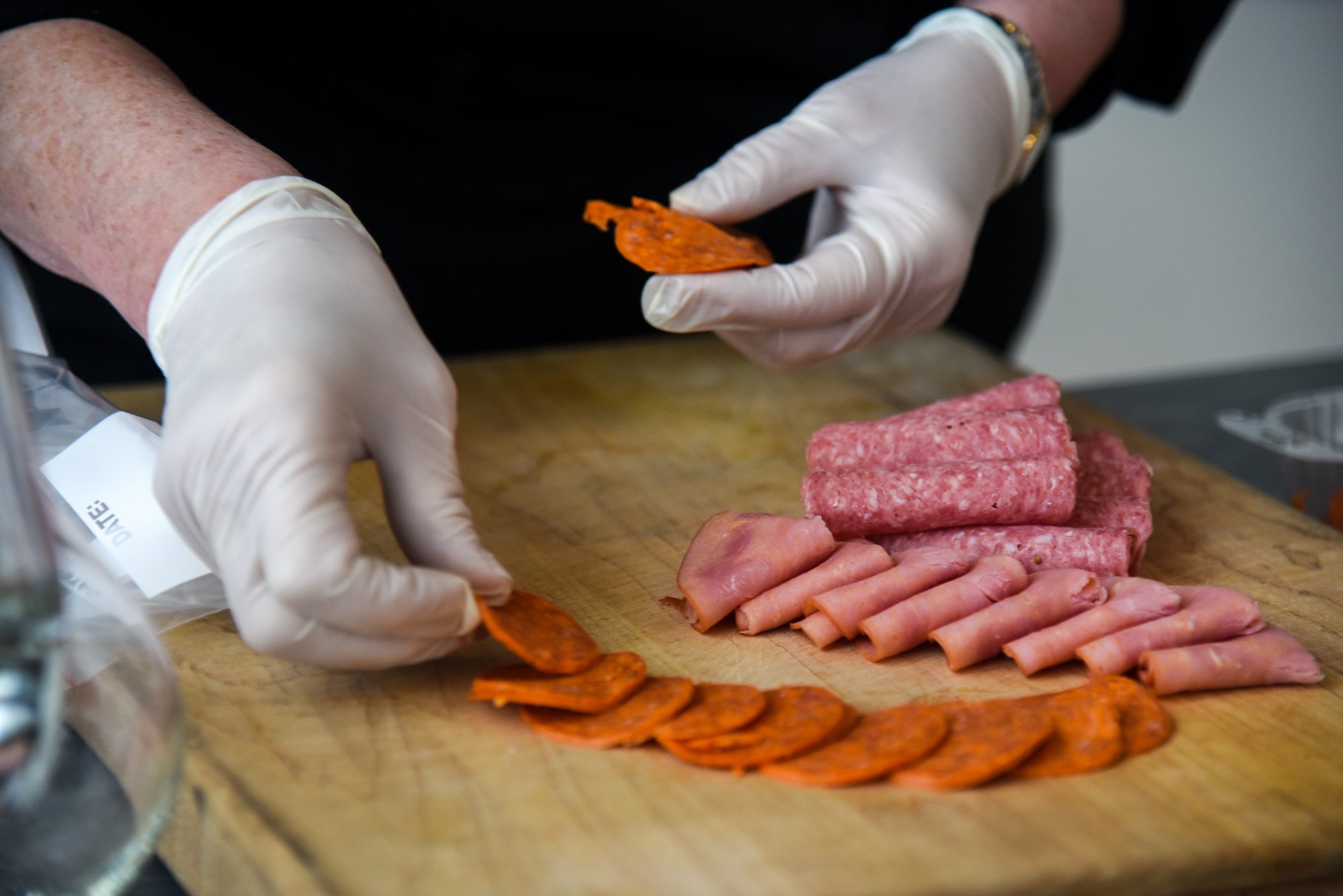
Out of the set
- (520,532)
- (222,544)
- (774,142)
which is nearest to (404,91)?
(774,142)

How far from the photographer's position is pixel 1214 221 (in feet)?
22.1

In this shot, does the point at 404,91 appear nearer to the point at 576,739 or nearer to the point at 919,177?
the point at 919,177

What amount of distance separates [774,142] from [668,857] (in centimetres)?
137

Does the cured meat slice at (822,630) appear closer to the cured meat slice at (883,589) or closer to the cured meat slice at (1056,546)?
the cured meat slice at (883,589)

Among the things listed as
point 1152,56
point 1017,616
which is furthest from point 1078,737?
point 1152,56

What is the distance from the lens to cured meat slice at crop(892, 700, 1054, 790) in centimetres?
137

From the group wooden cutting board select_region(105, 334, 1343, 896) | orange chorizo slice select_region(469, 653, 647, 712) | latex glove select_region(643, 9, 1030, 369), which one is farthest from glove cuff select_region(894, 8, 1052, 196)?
orange chorizo slice select_region(469, 653, 647, 712)

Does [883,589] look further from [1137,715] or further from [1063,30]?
[1063,30]

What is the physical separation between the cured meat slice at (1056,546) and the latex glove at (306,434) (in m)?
0.76

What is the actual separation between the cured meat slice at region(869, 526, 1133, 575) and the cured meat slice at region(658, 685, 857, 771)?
0.46 meters

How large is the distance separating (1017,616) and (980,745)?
0.88 ft

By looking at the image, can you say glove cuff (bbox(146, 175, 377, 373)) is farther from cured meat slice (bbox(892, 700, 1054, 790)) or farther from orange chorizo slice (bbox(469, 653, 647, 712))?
cured meat slice (bbox(892, 700, 1054, 790))

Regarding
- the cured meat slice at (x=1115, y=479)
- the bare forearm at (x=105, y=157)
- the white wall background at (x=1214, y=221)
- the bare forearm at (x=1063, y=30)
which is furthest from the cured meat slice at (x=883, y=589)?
the white wall background at (x=1214, y=221)

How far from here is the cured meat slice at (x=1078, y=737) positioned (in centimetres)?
142
